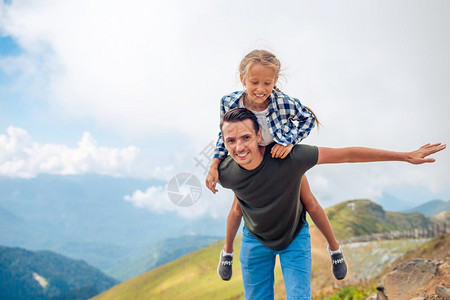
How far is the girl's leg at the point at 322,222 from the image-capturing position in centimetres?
377

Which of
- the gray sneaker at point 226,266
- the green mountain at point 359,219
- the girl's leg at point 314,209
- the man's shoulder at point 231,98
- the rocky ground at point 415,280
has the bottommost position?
the rocky ground at point 415,280

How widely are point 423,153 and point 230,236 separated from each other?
225 centimetres

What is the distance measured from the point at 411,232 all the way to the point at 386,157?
1104cm

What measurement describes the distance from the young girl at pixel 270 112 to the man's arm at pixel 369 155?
33cm

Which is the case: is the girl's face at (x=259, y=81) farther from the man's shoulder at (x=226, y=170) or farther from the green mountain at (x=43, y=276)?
the green mountain at (x=43, y=276)

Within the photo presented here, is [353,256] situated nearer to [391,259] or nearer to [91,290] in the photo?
[391,259]

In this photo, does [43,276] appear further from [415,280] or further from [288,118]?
[288,118]

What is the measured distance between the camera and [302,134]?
3521mm

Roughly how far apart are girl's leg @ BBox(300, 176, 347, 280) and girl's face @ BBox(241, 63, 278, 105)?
1.03m

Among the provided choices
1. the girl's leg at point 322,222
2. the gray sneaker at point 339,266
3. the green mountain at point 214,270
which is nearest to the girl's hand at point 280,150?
the girl's leg at point 322,222

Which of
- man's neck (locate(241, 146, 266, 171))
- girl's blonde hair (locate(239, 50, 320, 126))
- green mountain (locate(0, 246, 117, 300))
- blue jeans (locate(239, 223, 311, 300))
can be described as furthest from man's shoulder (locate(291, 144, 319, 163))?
green mountain (locate(0, 246, 117, 300))

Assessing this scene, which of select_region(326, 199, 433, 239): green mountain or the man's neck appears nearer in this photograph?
the man's neck

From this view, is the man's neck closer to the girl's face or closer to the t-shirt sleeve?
the t-shirt sleeve

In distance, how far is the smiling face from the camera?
3.29m
